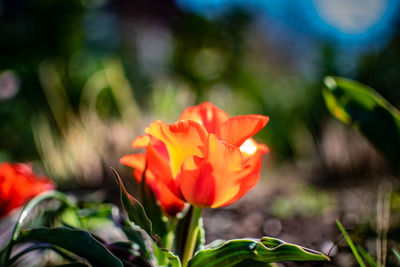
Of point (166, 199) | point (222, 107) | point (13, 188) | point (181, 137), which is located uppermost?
point (181, 137)

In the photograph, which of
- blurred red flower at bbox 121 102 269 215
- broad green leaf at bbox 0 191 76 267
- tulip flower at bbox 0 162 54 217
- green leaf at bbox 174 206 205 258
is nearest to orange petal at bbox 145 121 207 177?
blurred red flower at bbox 121 102 269 215

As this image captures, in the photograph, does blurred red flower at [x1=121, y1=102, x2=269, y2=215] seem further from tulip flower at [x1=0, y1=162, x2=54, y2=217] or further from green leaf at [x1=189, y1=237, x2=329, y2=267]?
tulip flower at [x1=0, y1=162, x2=54, y2=217]

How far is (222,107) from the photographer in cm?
324

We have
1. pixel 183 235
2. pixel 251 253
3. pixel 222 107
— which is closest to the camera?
pixel 251 253

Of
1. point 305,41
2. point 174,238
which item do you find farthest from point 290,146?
point 305,41

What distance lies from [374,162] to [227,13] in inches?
171

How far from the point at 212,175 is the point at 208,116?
100 mm

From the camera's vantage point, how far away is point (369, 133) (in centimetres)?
70

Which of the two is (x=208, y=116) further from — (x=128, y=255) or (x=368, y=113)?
(x=368, y=113)

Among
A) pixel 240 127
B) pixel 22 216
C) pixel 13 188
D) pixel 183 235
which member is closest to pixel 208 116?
pixel 240 127

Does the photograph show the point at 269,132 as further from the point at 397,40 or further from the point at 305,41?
the point at 305,41

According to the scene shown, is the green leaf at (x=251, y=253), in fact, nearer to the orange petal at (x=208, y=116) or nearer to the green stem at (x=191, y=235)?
the green stem at (x=191, y=235)

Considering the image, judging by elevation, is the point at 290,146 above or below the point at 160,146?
below

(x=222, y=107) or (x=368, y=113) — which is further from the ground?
(x=368, y=113)
